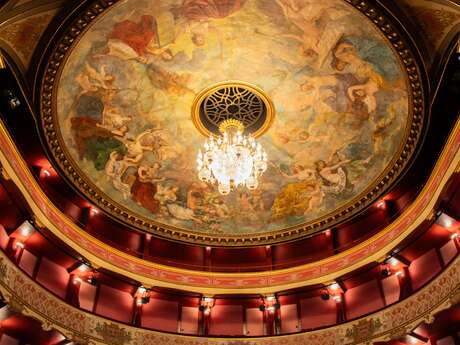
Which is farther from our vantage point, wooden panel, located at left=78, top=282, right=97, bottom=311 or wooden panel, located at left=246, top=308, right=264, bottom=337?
wooden panel, located at left=246, top=308, right=264, bottom=337

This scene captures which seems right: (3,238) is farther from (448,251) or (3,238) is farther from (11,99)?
(448,251)

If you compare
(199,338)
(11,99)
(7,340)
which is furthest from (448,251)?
(11,99)

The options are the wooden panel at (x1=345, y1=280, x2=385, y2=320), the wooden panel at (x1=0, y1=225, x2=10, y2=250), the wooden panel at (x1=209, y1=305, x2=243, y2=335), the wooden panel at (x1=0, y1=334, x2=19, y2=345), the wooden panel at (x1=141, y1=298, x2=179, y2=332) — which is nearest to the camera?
the wooden panel at (x1=0, y1=334, x2=19, y2=345)

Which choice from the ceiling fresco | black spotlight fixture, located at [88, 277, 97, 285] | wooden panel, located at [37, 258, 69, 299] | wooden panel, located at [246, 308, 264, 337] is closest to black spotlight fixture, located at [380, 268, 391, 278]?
the ceiling fresco

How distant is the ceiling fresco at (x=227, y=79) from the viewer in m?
17.6

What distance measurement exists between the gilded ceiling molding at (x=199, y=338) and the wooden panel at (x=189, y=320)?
127cm

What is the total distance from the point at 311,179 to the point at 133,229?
20.3 feet

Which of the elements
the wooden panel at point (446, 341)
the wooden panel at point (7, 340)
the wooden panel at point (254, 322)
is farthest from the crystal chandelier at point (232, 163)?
the wooden panel at point (7, 340)

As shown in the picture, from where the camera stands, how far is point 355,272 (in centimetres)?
1850

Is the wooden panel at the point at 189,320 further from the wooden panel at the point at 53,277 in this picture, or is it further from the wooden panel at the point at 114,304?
the wooden panel at the point at 53,277

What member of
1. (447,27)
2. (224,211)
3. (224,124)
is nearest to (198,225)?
(224,211)

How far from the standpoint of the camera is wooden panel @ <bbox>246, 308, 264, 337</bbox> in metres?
18.8

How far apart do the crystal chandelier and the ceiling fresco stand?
2.06m

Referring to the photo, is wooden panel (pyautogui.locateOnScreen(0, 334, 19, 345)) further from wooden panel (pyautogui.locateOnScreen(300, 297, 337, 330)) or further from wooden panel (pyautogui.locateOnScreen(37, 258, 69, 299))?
wooden panel (pyautogui.locateOnScreen(300, 297, 337, 330))
